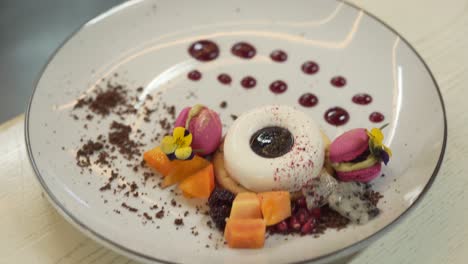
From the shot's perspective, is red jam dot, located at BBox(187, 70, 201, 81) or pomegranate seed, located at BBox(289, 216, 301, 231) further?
red jam dot, located at BBox(187, 70, 201, 81)

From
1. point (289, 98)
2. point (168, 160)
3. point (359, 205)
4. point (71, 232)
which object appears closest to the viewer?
point (359, 205)

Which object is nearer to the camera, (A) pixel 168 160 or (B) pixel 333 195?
(B) pixel 333 195

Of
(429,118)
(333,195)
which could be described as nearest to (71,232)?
(333,195)

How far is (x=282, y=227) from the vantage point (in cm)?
148

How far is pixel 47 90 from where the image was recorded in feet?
6.04

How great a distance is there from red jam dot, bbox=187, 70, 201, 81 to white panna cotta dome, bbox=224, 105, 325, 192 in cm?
36

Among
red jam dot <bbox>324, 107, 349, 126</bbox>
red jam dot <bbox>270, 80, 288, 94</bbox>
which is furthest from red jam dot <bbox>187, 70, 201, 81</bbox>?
red jam dot <bbox>324, 107, 349, 126</bbox>

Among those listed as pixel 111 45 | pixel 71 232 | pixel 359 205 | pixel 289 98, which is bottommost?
pixel 71 232

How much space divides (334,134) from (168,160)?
0.56m

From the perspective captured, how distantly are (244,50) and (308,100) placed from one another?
0.34 meters

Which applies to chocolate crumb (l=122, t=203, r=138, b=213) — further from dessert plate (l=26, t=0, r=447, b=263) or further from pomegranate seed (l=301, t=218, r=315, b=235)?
pomegranate seed (l=301, t=218, r=315, b=235)

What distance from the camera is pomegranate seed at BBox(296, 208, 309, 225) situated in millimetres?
1491

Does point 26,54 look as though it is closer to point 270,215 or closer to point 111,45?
point 111,45

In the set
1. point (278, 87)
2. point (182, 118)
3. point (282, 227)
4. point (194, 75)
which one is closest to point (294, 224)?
point (282, 227)
